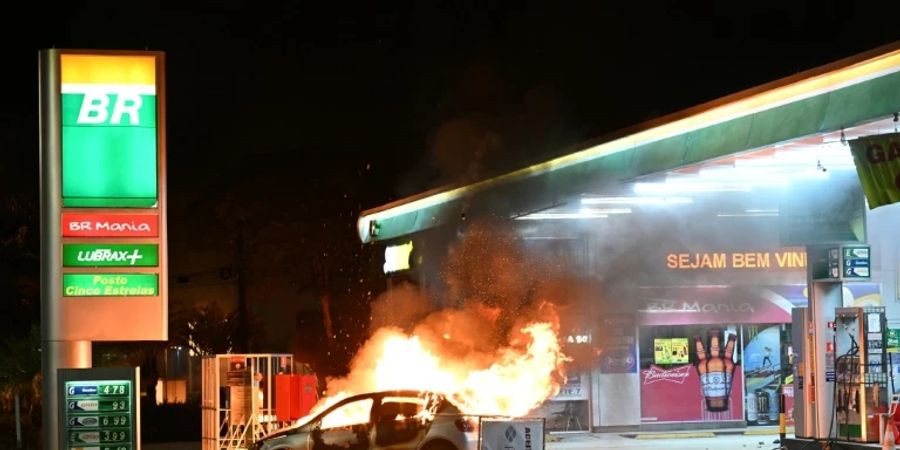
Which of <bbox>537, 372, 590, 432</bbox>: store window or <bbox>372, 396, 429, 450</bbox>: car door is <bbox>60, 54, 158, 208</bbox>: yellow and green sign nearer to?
<bbox>372, 396, 429, 450</bbox>: car door

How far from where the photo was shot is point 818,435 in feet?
57.4

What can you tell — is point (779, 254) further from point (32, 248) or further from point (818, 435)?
point (32, 248)

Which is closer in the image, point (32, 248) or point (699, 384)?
point (699, 384)

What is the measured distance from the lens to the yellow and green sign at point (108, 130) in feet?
41.6

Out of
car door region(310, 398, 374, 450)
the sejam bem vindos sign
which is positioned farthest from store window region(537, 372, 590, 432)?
the sejam bem vindos sign

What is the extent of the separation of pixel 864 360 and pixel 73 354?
448 inches

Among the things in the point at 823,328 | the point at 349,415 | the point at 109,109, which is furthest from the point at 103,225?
the point at 823,328

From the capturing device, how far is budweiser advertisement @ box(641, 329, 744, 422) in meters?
25.1

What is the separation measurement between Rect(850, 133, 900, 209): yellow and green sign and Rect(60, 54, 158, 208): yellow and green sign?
815cm

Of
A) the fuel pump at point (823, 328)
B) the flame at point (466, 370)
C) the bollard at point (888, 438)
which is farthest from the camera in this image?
the flame at point (466, 370)

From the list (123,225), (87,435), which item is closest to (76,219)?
(123,225)

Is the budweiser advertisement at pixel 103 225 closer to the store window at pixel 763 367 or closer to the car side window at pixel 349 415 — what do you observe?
the car side window at pixel 349 415

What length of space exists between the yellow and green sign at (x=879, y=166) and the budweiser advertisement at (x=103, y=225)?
8.27 metres

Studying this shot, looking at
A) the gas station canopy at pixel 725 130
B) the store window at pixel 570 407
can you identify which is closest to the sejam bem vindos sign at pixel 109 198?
the gas station canopy at pixel 725 130
